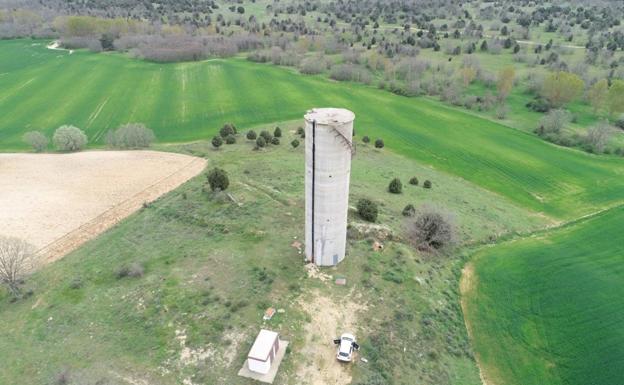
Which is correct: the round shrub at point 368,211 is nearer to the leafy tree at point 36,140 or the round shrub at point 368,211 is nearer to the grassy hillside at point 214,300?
the grassy hillside at point 214,300

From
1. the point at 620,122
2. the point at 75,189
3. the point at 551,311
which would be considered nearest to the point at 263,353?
the point at 551,311

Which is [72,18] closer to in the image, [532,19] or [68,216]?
[68,216]

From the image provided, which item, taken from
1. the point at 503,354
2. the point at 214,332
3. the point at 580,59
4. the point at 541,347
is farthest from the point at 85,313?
the point at 580,59

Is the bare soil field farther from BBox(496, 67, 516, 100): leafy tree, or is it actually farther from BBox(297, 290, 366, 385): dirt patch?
BBox(496, 67, 516, 100): leafy tree

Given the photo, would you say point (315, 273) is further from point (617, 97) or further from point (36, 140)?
point (617, 97)

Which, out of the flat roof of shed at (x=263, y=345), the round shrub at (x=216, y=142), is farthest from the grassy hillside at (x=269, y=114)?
the flat roof of shed at (x=263, y=345)
